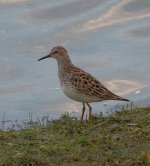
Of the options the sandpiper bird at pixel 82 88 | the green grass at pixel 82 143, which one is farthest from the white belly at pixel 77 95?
the green grass at pixel 82 143

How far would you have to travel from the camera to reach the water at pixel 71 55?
1298 cm

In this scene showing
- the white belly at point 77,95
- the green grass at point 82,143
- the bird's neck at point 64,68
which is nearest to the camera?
the green grass at point 82,143

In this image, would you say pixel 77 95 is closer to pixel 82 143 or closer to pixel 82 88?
pixel 82 88

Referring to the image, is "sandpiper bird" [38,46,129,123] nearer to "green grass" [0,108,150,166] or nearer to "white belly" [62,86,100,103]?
"white belly" [62,86,100,103]

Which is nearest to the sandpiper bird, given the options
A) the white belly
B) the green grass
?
the white belly

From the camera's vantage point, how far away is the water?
1298cm

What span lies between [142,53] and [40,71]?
2.19 metres

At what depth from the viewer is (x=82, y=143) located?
8.80 meters

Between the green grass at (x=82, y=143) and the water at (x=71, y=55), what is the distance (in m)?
2.25

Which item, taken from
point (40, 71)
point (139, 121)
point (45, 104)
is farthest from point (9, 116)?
point (139, 121)

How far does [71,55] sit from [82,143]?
5.93 metres

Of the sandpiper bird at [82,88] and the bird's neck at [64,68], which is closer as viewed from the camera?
the sandpiper bird at [82,88]

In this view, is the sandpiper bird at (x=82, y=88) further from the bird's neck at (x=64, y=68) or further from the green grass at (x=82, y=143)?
the green grass at (x=82, y=143)

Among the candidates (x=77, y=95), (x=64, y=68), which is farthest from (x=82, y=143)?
(x=64, y=68)
